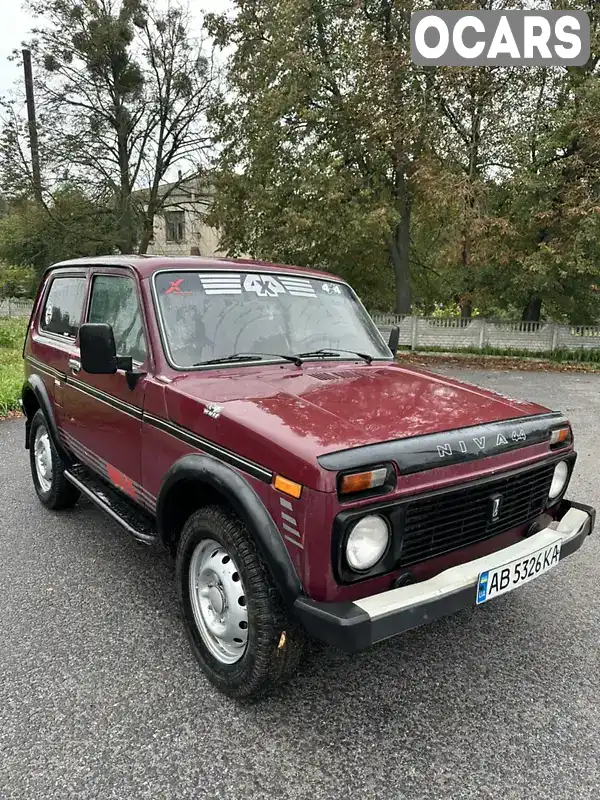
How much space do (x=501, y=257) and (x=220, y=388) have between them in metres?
14.6

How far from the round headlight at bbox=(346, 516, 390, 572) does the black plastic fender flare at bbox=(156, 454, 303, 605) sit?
23 centimetres

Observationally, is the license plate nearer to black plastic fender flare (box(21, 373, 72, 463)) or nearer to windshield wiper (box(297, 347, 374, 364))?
windshield wiper (box(297, 347, 374, 364))

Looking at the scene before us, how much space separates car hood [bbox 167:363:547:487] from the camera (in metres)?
2.26

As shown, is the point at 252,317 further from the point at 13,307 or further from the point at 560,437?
the point at 13,307

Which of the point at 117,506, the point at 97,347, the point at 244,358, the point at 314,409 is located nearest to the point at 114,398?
the point at 97,347

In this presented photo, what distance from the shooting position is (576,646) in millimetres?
3039

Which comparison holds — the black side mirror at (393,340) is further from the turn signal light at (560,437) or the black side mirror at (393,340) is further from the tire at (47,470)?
the tire at (47,470)

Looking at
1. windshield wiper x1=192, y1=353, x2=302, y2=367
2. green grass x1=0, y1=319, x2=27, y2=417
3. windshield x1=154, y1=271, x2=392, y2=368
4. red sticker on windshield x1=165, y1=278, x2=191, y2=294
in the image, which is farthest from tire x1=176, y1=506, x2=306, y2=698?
green grass x1=0, y1=319, x2=27, y2=417

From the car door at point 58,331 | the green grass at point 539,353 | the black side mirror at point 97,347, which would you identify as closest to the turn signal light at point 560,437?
the black side mirror at point 97,347

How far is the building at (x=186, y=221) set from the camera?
987 inches

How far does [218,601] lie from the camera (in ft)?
→ 8.69

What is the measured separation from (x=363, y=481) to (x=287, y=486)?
0.29 meters

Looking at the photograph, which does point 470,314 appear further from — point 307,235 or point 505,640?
point 505,640

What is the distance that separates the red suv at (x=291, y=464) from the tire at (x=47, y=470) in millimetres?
684
